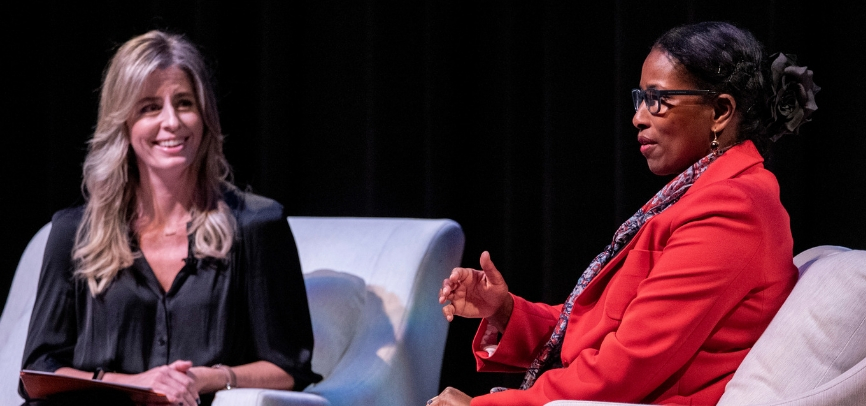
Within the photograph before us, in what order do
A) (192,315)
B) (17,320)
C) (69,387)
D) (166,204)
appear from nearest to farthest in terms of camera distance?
(69,387) → (192,315) → (166,204) → (17,320)

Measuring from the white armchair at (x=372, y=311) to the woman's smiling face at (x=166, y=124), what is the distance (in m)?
0.52

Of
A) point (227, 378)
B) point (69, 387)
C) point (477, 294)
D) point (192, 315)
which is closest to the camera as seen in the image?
point (477, 294)

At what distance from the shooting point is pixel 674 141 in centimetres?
175

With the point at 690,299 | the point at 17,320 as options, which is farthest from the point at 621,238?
the point at 17,320

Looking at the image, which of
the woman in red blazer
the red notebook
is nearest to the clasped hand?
the red notebook

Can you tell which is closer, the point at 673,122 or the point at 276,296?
the point at 673,122

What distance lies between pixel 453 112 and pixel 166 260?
1.03 m

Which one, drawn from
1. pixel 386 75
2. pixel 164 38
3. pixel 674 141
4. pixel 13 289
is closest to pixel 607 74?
pixel 386 75

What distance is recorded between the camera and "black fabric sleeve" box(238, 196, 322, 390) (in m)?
2.33

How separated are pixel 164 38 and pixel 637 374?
1.56m

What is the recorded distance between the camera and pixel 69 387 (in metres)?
2.05

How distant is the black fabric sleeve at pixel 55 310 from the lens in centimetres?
235

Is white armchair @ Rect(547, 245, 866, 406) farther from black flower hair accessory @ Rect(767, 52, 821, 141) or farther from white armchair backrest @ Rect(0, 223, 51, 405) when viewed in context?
white armchair backrest @ Rect(0, 223, 51, 405)

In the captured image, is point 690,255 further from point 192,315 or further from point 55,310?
point 55,310
